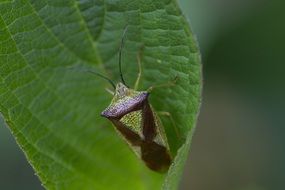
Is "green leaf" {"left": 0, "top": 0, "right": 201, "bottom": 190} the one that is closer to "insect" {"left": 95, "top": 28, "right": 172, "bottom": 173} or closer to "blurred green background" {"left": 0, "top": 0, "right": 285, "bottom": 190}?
"insect" {"left": 95, "top": 28, "right": 172, "bottom": 173}

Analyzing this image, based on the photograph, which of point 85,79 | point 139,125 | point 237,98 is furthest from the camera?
point 237,98

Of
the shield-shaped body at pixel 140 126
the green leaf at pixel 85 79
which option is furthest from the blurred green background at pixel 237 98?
the green leaf at pixel 85 79

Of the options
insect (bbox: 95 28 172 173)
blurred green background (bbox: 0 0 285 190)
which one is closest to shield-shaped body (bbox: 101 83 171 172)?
insect (bbox: 95 28 172 173)

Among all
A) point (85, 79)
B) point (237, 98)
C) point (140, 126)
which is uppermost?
point (85, 79)

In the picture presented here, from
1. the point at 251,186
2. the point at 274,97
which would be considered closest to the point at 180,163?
the point at 251,186

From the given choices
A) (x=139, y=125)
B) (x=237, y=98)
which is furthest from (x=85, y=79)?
(x=237, y=98)

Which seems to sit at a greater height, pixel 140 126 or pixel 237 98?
pixel 140 126

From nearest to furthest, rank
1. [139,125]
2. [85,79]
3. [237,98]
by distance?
[85,79] → [139,125] → [237,98]

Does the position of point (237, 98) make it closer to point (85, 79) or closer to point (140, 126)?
point (140, 126)
